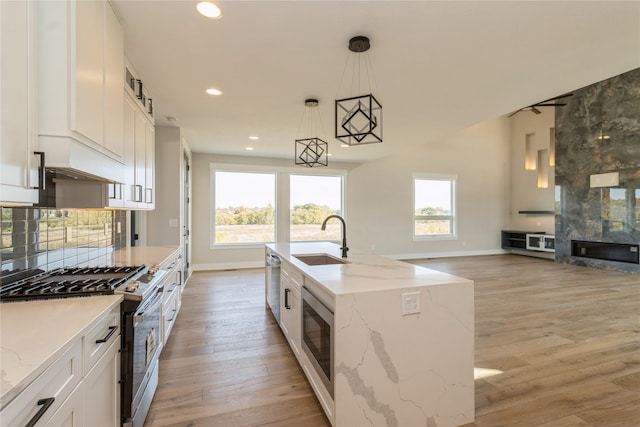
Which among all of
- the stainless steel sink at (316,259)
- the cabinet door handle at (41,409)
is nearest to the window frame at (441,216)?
the stainless steel sink at (316,259)

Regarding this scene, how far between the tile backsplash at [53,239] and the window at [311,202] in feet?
14.6

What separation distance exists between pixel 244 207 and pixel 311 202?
5.25 feet

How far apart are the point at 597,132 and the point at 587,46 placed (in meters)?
6.07

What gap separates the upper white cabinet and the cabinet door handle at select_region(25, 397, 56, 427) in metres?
0.91

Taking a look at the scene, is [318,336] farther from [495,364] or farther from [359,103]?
[495,364]

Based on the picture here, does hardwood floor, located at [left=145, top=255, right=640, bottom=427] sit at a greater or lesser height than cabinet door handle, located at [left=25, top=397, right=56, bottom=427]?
lesser

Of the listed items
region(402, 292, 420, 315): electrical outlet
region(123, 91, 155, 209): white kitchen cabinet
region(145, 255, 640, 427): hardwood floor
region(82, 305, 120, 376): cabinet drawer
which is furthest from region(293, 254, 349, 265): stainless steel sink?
region(82, 305, 120, 376): cabinet drawer

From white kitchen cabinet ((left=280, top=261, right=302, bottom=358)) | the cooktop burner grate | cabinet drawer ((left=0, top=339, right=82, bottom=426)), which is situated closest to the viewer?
cabinet drawer ((left=0, top=339, right=82, bottom=426))

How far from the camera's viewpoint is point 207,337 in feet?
10.1

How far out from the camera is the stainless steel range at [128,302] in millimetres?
1499

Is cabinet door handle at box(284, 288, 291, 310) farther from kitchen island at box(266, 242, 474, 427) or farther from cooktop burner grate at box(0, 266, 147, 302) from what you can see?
cooktop burner grate at box(0, 266, 147, 302)

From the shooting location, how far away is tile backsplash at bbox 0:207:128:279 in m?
1.57

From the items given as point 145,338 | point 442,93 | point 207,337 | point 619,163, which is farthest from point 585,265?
point 145,338

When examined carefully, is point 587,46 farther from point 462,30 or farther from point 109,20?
point 109,20
